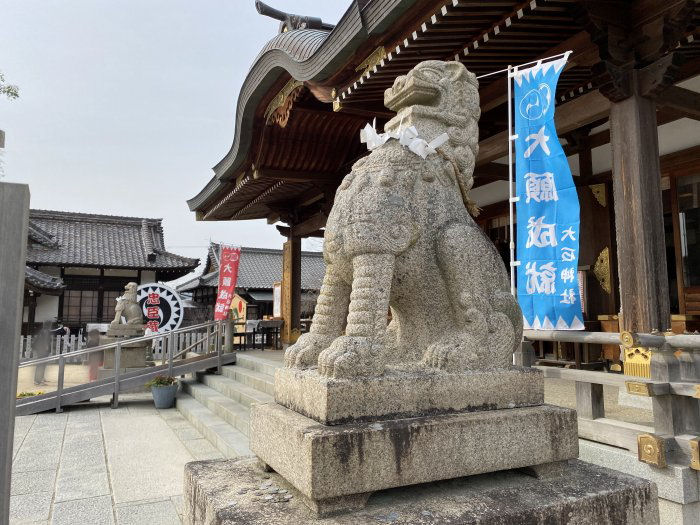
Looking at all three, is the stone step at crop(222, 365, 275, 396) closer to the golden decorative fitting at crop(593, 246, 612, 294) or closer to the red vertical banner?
the red vertical banner

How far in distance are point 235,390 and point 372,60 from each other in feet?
16.4

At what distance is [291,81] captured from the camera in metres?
6.08

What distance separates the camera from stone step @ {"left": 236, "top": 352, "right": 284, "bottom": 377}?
24.5ft

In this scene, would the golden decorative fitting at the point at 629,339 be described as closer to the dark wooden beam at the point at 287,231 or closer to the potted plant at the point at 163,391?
the potted plant at the point at 163,391

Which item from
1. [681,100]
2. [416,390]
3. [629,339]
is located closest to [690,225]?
[681,100]

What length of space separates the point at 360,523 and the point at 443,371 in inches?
24.5

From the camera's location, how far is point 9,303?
1255mm

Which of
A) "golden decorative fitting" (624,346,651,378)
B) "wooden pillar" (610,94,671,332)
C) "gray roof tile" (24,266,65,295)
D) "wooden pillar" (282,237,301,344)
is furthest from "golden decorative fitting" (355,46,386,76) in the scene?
"gray roof tile" (24,266,65,295)

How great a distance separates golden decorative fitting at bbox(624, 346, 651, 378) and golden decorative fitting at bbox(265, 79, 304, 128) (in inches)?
178

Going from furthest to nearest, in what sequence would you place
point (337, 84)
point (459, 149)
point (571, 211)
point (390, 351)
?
1. point (337, 84)
2. point (571, 211)
3. point (459, 149)
4. point (390, 351)

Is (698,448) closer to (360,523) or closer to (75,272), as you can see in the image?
A: (360,523)

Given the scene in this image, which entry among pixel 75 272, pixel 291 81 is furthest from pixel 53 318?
pixel 291 81

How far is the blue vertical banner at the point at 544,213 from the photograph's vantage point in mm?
3646

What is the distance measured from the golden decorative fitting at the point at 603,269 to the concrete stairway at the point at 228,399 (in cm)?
517
